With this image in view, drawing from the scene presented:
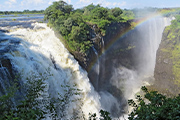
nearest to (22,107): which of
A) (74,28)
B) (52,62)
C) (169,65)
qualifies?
(52,62)

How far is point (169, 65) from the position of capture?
82.1 ft

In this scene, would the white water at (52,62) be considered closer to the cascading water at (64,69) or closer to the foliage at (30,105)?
the cascading water at (64,69)

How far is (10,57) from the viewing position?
10805 millimetres

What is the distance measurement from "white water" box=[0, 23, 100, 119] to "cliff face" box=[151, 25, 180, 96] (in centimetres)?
1110

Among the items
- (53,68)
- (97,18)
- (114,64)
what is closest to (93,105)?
(53,68)

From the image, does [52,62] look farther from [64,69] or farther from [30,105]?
[30,105]

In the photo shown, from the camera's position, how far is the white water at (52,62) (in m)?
11.8

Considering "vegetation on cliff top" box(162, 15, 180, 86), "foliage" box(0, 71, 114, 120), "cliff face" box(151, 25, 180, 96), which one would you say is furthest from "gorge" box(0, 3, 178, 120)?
"vegetation on cliff top" box(162, 15, 180, 86)

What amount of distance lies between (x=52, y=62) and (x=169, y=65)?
62.7 feet

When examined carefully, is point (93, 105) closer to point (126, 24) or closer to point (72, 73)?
point (72, 73)

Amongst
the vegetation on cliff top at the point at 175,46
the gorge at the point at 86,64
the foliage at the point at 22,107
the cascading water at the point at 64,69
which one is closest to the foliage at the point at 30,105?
the foliage at the point at 22,107

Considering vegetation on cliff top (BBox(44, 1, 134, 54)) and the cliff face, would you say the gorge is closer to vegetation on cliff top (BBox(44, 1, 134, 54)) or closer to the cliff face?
the cliff face

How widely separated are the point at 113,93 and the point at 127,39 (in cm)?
1173

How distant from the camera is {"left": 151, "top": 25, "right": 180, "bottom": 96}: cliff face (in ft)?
69.5
